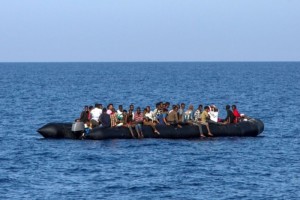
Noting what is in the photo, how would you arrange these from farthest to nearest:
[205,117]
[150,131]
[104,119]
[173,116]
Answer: [205,117]
[150,131]
[173,116]
[104,119]

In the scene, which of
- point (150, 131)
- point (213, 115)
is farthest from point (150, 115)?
point (213, 115)

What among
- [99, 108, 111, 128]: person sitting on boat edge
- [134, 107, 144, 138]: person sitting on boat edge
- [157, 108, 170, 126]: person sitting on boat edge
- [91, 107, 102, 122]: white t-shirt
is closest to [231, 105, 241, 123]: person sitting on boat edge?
[157, 108, 170, 126]: person sitting on boat edge

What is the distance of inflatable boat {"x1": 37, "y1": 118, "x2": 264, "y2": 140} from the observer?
46.9 m

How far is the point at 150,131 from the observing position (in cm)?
4719

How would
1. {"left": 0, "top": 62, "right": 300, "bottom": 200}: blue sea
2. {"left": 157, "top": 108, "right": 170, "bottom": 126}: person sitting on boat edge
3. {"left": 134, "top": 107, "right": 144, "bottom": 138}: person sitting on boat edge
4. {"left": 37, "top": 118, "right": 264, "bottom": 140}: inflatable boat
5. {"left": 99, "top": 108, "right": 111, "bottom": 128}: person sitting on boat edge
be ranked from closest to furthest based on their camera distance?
{"left": 0, "top": 62, "right": 300, "bottom": 200}: blue sea
{"left": 99, "top": 108, "right": 111, "bottom": 128}: person sitting on boat edge
{"left": 134, "top": 107, "right": 144, "bottom": 138}: person sitting on boat edge
{"left": 37, "top": 118, "right": 264, "bottom": 140}: inflatable boat
{"left": 157, "top": 108, "right": 170, "bottom": 126}: person sitting on boat edge

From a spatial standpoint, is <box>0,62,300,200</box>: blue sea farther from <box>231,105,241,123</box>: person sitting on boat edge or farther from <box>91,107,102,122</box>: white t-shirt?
<box>91,107,102,122</box>: white t-shirt

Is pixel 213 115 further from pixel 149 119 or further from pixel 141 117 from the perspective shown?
pixel 141 117

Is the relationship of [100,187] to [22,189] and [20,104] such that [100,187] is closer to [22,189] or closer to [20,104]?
[22,189]

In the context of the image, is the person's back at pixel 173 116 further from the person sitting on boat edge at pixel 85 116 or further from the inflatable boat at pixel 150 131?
the person sitting on boat edge at pixel 85 116

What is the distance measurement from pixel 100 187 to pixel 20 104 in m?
49.5

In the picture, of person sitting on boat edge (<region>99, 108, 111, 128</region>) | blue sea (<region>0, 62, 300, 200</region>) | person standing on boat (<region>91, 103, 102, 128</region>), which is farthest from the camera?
person standing on boat (<region>91, 103, 102, 128</region>)

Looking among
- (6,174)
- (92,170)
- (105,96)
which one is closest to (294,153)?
(92,170)

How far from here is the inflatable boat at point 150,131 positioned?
154 ft

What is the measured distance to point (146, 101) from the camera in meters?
88.6
